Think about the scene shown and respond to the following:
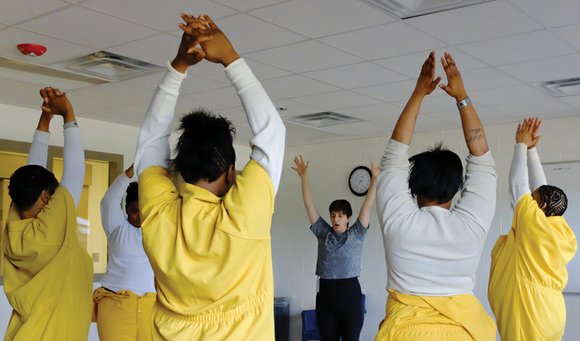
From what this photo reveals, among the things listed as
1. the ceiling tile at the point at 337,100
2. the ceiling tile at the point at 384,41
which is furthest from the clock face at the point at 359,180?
the ceiling tile at the point at 384,41

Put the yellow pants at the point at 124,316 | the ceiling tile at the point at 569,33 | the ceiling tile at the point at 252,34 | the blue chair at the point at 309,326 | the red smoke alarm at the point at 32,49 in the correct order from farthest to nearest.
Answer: the blue chair at the point at 309,326, the red smoke alarm at the point at 32,49, the ceiling tile at the point at 569,33, the ceiling tile at the point at 252,34, the yellow pants at the point at 124,316

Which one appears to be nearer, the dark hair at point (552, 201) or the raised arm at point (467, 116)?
the raised arm at point (467, 116)

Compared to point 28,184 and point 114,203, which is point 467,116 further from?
point 114,203

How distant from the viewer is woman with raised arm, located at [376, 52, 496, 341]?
2.17 m

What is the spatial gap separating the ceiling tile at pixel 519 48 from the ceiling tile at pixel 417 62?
0.24 feet

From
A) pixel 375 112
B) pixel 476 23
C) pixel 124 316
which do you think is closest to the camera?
pixel 124 316

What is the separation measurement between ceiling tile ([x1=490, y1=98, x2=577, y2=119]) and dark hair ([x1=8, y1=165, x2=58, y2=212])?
14.8 ft

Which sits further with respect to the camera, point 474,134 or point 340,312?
point 340,312

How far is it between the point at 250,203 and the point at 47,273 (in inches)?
49.4

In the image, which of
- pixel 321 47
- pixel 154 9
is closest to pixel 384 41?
pixel 321 47

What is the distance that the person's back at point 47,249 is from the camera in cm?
254

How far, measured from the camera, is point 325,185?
8406mm

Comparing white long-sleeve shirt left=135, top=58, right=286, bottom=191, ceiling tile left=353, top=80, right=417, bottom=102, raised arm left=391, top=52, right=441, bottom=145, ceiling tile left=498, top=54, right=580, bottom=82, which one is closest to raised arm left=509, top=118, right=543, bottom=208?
raised arm left=391, top=52, right=441, bottom=145

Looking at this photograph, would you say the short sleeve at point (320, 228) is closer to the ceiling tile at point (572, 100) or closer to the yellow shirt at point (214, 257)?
the ceiling tile at point (572, 100)
